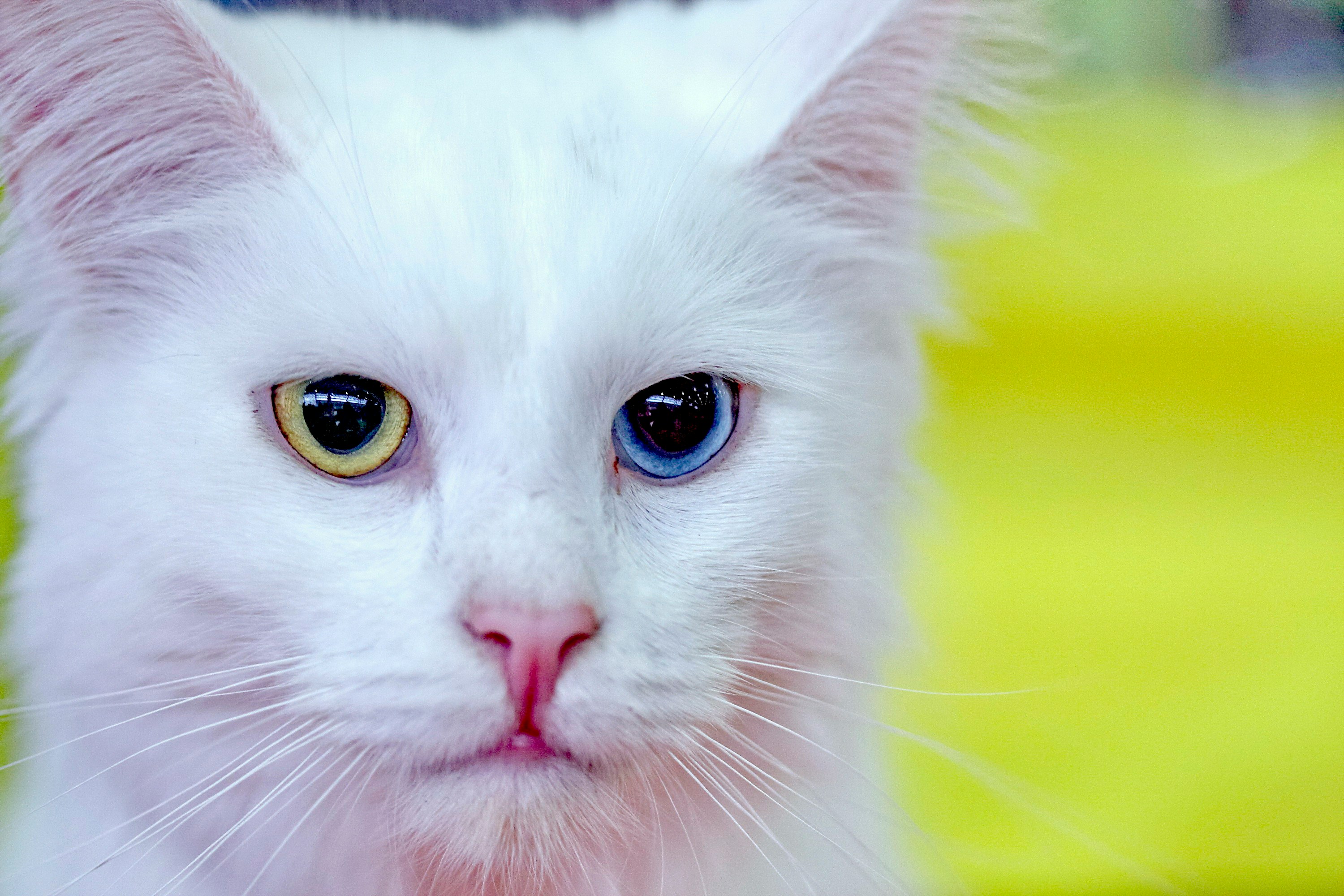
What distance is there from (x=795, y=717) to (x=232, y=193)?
59 centimetres

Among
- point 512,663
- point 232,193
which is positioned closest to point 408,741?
point 512,663

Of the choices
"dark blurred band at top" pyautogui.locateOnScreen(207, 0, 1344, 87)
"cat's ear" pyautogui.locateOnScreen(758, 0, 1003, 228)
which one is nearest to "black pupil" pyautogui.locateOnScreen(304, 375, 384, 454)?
"cat's ear" pyautogui.locateOnScreen(758, 0, 1003, 228)

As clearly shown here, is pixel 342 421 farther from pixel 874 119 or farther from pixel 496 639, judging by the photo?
pixel 874 119

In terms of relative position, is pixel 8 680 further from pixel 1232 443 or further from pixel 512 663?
pixel 1232 443

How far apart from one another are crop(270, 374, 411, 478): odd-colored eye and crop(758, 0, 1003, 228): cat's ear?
1.11 ft

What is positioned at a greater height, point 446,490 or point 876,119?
point 876,119

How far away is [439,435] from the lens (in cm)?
67

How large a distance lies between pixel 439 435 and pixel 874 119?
41 cm

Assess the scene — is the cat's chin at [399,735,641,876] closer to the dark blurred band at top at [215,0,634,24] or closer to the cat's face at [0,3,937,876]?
the cat's face at [0,3,937,876]

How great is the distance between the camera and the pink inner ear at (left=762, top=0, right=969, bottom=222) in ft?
2.36

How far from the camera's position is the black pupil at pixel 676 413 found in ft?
2.39

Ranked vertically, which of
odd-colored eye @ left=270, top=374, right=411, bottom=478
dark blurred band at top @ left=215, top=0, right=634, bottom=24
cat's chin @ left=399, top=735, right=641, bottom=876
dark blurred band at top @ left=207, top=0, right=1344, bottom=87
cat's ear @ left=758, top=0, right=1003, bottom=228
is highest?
dark blurred band at top @ left=207, top=0, right=1344, bottom=87

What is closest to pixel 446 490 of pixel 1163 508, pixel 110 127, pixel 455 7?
pixel 110 127

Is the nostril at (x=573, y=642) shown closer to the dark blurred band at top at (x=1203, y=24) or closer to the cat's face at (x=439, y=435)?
the cat's face at (x=439, y=435)
